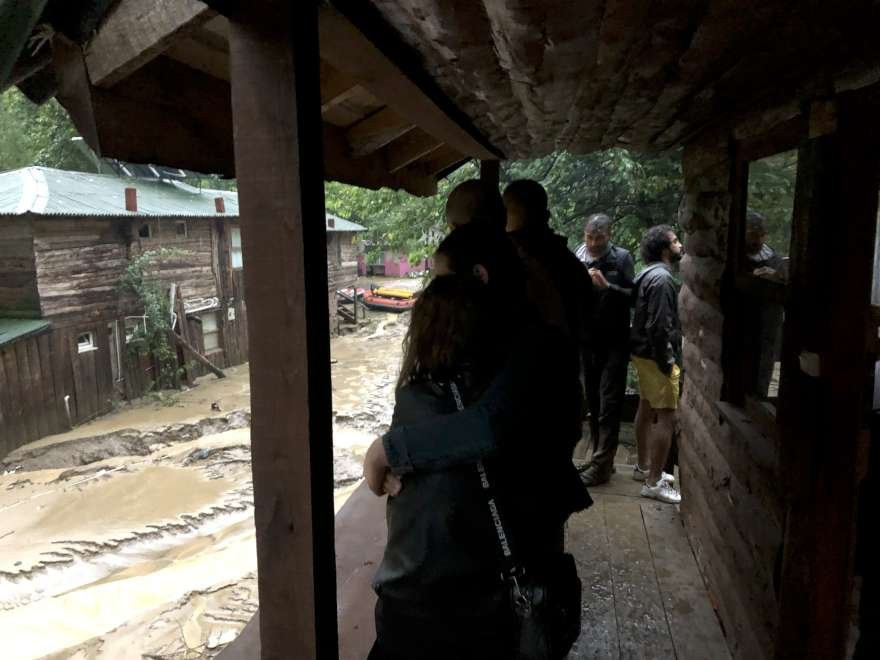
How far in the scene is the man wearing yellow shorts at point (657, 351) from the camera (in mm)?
4344

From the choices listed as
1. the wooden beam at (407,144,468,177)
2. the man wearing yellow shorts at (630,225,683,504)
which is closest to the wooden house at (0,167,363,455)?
the wooden beam at (407,144,468,177)

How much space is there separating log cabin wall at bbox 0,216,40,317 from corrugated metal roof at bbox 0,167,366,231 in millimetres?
635

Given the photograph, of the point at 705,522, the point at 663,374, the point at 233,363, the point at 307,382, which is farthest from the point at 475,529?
the point at 233,363

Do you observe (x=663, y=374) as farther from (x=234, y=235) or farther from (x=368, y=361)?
(x=234, y=235)

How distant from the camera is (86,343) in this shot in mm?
16781

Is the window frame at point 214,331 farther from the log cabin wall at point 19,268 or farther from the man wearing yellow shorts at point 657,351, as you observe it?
the man wearing yellow shorts at point 657,351

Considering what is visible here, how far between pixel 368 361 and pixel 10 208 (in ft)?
37.9

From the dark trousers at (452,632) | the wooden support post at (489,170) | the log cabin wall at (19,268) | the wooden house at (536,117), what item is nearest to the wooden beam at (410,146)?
the wooden support post at (489,170)

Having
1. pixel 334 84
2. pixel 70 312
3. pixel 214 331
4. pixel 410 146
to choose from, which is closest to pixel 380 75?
pixel 334 84

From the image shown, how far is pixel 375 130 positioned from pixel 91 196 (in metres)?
17.3

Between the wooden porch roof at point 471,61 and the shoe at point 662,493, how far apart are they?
2.96 m

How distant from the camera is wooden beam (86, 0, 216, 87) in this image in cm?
123

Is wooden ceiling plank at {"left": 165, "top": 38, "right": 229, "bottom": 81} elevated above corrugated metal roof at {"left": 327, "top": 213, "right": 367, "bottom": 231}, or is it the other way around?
corrugated metal roof at {"left": 327, "top": 213, "right": 367, "bottom": 231}

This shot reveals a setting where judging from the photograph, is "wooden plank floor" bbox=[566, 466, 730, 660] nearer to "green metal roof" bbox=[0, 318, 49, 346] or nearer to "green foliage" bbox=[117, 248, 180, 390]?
"green metal roof" bbox=[0, 318, 49, 346]
